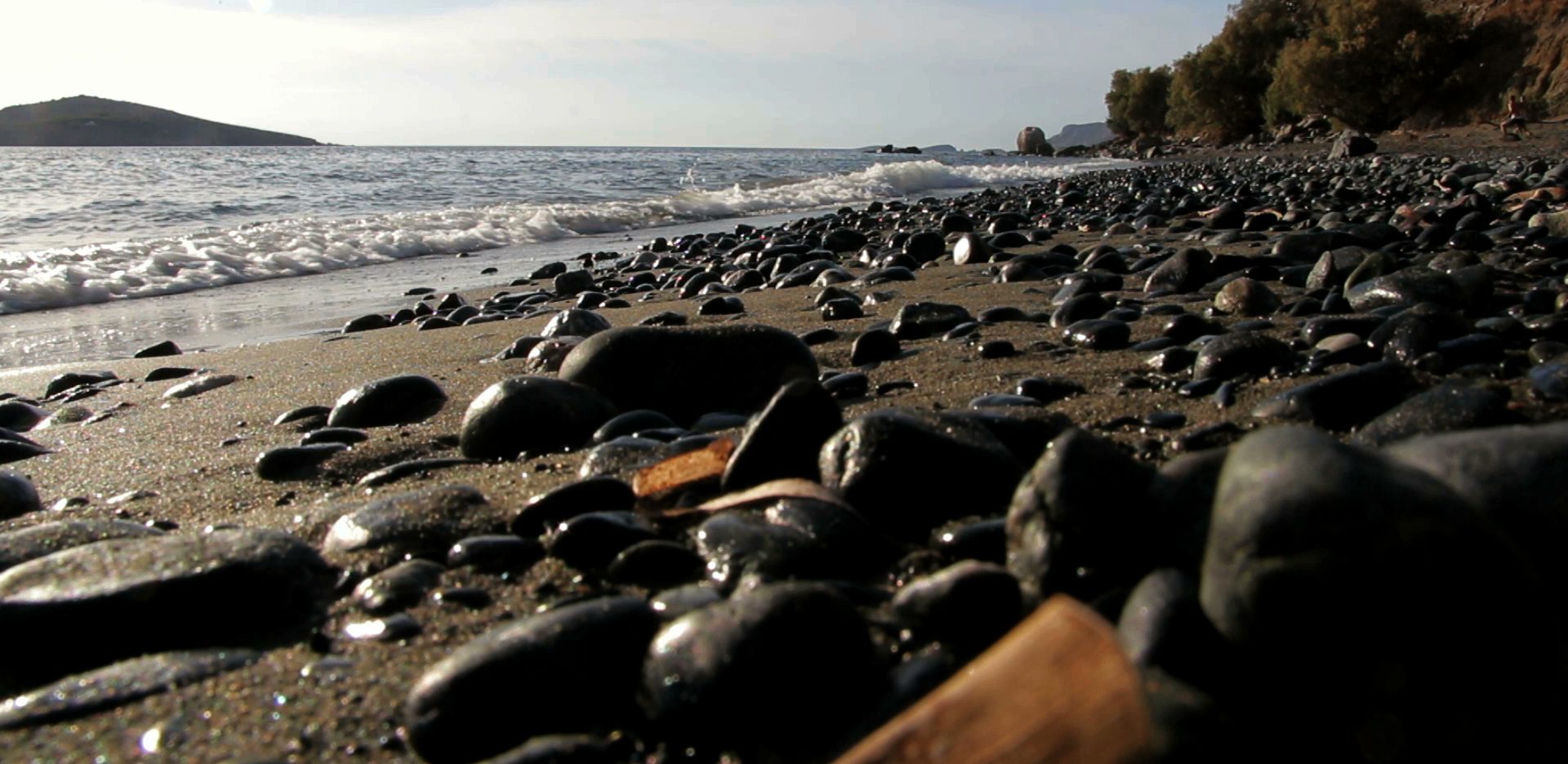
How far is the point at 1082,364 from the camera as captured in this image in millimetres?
2889

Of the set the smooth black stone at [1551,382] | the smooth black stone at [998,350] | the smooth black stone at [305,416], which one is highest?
the smooth black stone at [1551,382]

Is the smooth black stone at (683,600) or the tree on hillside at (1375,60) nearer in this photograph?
the smooth black stone at (683,600)

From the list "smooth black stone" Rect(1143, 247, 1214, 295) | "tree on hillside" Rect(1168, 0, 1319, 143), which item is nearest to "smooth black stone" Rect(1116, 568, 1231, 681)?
"smooth black stone" Rect(1143, 247, 1214, 295)

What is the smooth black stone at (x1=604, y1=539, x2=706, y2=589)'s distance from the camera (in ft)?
5.02

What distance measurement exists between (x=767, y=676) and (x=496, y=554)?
678mm

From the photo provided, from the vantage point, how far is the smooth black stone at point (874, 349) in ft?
10.7

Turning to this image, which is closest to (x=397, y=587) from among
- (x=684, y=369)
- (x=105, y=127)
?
(x=684, y=369)

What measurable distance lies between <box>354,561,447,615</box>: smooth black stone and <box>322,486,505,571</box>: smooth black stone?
0.28ft

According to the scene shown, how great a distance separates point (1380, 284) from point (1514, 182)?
624cm

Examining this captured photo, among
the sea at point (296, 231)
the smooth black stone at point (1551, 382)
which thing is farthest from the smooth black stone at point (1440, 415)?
the sea at point (296, 231)

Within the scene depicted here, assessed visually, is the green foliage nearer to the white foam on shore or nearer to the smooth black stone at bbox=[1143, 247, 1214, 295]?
the white foam on shore

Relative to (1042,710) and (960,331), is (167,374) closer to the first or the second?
(960,331)

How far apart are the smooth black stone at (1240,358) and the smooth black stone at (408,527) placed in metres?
1.63

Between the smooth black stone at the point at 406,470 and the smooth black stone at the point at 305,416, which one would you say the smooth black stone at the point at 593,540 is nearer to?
the smooth black stone at the point at 406,470
